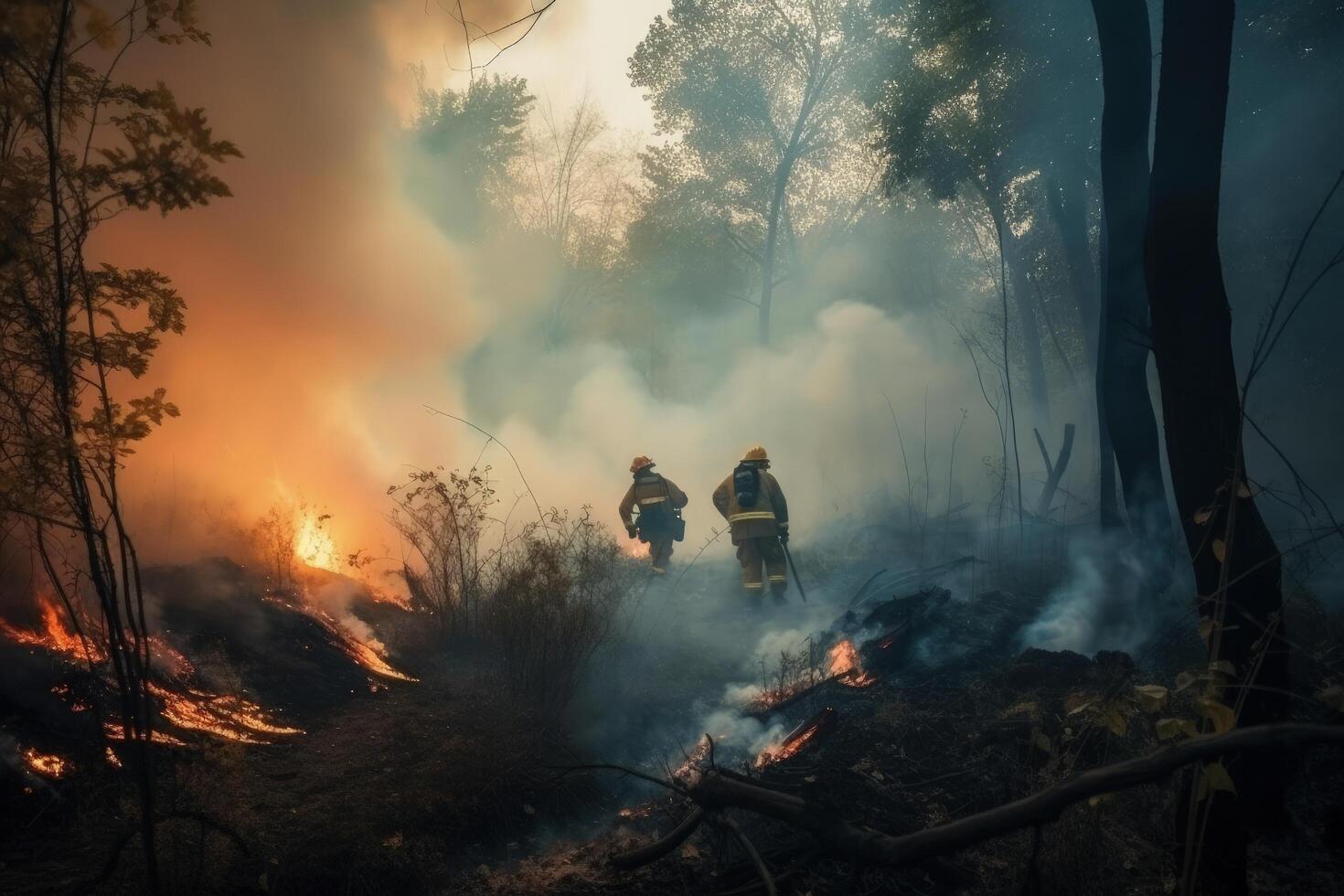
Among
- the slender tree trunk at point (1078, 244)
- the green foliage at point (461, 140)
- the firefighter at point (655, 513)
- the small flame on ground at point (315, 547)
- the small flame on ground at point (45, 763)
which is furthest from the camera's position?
the green foliage at point (461, 140)

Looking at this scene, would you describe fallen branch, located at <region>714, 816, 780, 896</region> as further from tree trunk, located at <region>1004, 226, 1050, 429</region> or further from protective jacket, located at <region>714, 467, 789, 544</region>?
tree trunk, located at <region>1004, 226, 1050, 429</region>

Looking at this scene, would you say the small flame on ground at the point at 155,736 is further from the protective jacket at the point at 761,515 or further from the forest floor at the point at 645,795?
the protective jacket at the point at 761,515

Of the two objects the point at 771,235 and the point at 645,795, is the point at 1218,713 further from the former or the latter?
the point at 771,235

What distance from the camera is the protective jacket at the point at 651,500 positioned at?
970cm

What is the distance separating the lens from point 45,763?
162 inches

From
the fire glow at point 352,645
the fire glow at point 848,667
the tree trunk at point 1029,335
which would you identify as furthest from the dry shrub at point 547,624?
the tree trunk at point 1029,335

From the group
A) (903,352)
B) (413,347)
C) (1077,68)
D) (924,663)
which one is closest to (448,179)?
(413,347)

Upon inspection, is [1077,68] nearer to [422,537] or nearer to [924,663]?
[924,663]

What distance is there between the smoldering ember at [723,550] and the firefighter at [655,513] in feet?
0.16

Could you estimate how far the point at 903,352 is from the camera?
68.9 ft

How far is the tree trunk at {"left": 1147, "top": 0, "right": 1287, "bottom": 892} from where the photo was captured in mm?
3498

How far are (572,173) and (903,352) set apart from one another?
1116 centimetres

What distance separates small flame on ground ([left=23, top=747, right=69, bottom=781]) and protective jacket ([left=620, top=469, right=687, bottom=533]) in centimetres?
614

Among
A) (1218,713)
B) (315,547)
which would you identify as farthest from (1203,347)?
(315,547)
